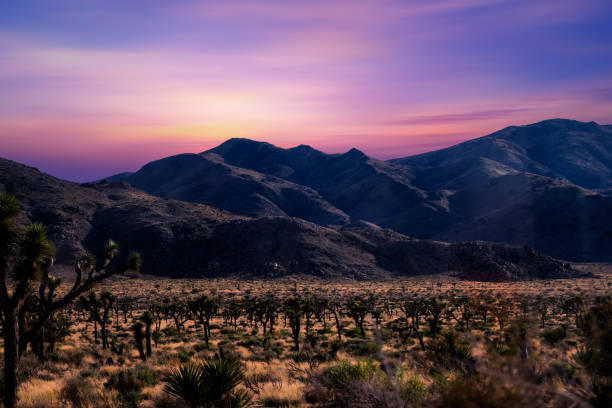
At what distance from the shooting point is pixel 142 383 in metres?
12.4

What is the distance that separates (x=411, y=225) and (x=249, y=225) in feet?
309

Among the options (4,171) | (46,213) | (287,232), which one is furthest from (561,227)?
(4,171)

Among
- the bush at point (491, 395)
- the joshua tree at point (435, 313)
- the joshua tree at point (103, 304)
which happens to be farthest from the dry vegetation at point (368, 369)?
the joshua tree at point (103, 304)

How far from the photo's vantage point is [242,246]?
100 meters

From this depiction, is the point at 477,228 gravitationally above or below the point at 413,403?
below

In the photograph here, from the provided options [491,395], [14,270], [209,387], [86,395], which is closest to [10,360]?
[86,395]

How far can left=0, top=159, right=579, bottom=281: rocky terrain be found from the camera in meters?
92.9

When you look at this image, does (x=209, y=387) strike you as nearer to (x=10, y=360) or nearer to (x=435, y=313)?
(x=10, y=360)

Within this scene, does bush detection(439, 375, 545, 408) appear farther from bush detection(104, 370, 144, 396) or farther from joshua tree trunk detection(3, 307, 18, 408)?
joshua tree trunk detection(3, 307, 18, 408)

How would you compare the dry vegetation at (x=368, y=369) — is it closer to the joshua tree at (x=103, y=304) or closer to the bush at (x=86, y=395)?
the bush at (x=86, y=395)

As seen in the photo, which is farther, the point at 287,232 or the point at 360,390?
the point at 287,232

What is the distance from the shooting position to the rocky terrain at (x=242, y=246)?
305ft

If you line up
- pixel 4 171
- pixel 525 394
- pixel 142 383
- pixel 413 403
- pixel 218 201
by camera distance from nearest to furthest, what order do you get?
pixel 525 394
pixel 413 403
pixel 142 383
pixel 4 171
pixel 218 201

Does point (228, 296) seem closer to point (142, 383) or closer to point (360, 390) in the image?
point (142, 383)
